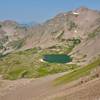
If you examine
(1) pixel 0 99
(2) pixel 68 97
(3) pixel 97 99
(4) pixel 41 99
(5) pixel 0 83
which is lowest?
(5) pixel 0 83

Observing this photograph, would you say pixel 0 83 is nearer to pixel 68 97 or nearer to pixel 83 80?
pixel 83 80

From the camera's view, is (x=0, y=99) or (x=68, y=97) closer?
(x=68, y=97)

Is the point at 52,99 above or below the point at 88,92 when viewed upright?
below

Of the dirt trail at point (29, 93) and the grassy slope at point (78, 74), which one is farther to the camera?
the grassy slope at point (78, 74)

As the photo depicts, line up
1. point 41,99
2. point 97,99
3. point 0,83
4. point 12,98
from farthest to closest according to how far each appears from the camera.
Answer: point 0,83
point 12,98
point 41,99
point 97,99

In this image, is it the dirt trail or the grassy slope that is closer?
the dirt trail

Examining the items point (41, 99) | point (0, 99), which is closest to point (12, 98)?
point (0, 99)

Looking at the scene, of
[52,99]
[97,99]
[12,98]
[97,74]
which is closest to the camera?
[97,99]

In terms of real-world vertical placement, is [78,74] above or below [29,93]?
above

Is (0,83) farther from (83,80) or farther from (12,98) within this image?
(83,80)

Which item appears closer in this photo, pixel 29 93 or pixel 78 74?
pixel 29 93
